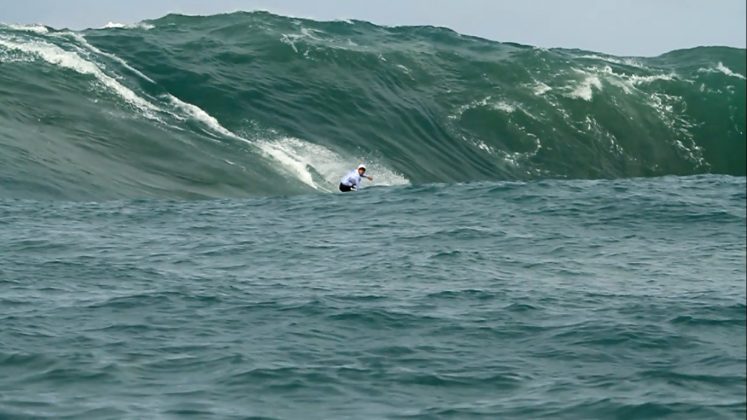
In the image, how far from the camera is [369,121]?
130 feet

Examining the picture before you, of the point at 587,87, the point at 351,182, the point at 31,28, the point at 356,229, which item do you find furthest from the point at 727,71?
the point at 356,229

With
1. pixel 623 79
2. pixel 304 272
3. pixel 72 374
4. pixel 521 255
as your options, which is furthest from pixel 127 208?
pixel 623 79

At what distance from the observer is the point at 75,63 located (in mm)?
38312

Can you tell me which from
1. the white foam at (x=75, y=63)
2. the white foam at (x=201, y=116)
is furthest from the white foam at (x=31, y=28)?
the white foam at (x=201, y=116)

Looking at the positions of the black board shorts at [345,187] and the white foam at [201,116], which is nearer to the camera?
the black board shorts at [345,187]

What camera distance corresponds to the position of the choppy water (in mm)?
13898

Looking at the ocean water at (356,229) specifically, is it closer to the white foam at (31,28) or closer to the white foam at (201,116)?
the white foam at (201,116)

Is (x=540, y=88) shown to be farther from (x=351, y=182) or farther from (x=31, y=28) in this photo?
(x=31, y=28)

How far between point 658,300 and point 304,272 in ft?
18.1

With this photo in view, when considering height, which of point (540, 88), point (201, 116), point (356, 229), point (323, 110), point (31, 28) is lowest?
point (356, 229)

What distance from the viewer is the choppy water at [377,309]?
13.9 meters

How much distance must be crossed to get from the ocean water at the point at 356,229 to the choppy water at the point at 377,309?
58mm

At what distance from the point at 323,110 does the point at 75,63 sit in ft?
23.9

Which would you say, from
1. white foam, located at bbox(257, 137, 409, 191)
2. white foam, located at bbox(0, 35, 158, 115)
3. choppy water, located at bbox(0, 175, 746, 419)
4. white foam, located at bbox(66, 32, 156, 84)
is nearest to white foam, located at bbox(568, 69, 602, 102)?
white foam, located at bbox(257, 137, 409, 191)
